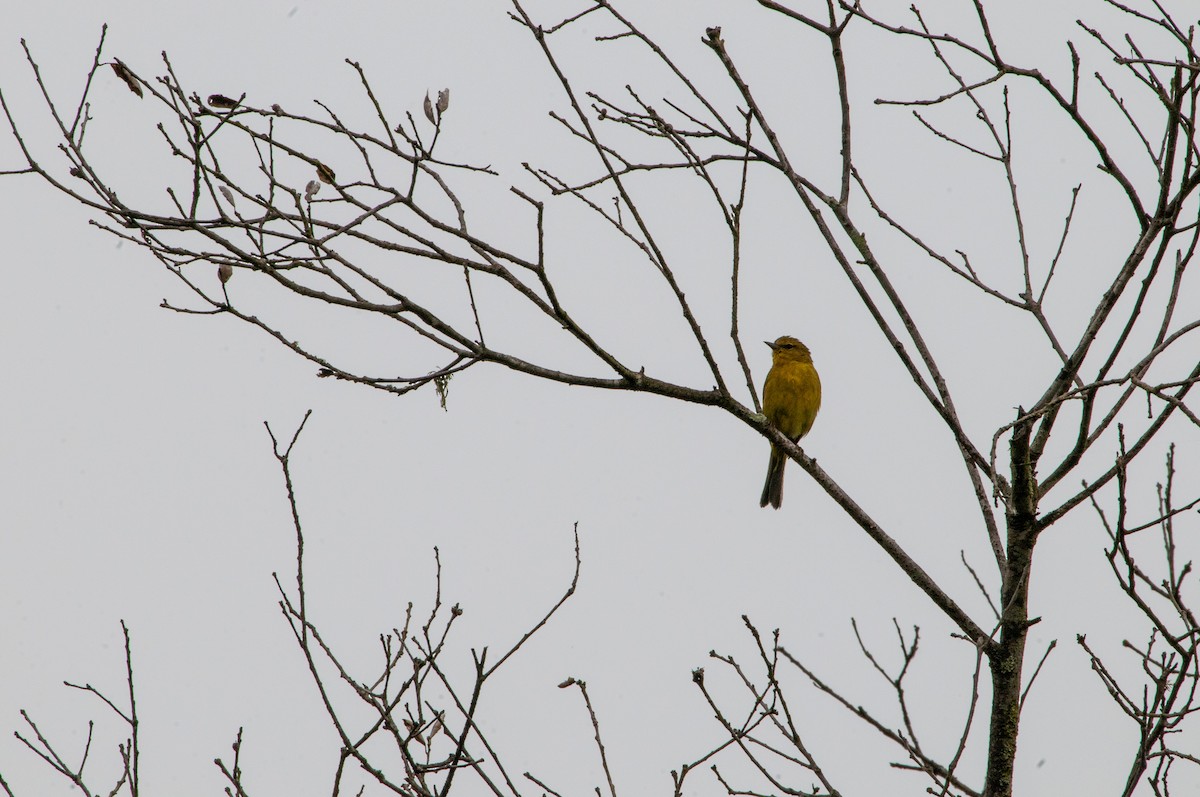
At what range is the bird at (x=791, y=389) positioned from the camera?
867 cm

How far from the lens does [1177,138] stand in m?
3.36

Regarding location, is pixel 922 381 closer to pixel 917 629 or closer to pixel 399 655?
pixel 917 629

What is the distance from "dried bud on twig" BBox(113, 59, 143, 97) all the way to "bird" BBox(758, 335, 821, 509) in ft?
18.4

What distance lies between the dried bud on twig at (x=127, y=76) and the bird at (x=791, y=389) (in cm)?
560

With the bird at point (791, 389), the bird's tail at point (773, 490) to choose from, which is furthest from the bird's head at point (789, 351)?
Result: the bird's tail at point (773, 490)

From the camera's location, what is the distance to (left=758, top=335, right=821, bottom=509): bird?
28.5 feet

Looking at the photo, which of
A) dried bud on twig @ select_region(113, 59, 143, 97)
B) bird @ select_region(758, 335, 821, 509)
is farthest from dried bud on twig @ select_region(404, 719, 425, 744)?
bird @ select_region(758, 335, 821, 509)

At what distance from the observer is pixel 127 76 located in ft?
11.7

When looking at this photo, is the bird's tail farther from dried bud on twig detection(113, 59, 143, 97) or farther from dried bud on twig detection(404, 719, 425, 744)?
dried bud on twig detection(113, 59, 143, 97)

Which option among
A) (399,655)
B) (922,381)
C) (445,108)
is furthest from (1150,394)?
(399,655)

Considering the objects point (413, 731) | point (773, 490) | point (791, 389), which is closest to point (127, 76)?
point (413, 731)

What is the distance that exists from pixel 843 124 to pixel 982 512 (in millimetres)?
1339

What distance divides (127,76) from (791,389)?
19.4 ft

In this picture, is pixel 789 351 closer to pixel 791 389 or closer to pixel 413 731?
pixel 791 389
